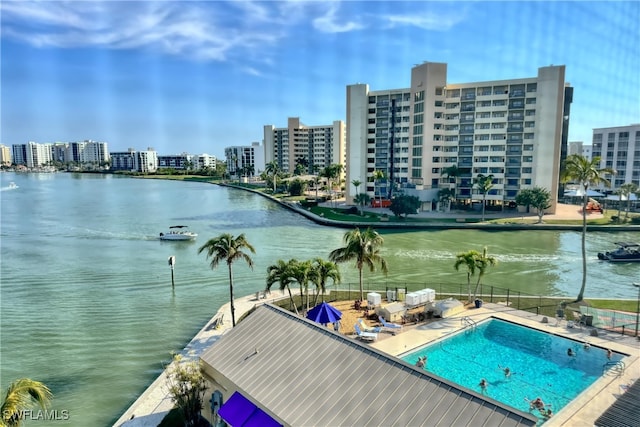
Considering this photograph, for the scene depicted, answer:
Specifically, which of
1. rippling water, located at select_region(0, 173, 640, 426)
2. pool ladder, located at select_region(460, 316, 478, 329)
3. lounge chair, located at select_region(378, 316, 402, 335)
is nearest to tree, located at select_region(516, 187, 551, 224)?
rippling water, located at select_region(0, 173, 640, 426)

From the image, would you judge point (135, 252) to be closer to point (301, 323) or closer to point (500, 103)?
point (301, 323)

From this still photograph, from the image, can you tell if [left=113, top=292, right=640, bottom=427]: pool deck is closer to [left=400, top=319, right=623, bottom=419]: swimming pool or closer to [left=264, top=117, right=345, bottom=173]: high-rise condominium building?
[left=400, top=319, right=623, bottom=419]: swimming pool

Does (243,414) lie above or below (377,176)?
below

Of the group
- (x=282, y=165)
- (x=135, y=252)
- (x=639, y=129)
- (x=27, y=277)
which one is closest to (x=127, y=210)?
(x=135, y=252)

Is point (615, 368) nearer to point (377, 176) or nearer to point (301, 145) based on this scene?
point (377, 176)

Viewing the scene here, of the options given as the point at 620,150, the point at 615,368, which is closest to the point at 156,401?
the point at 615,368

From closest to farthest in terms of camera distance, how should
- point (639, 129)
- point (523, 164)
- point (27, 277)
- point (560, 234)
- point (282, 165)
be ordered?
point (27, 277)
point (560, 234)
point (523, 164)
point (639, 129)
point (282, 165)

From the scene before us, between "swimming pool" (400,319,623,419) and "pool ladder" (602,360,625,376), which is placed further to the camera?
"pool ladder" (602,360,625,376)
